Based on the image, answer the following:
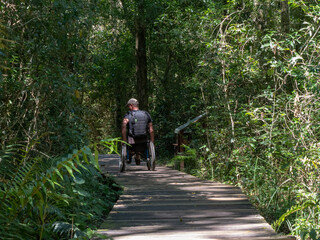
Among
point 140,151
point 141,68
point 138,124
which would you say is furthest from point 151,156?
point 141,68

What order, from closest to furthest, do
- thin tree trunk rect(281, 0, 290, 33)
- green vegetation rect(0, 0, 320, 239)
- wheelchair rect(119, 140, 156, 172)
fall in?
green vegetation rect(0, 0, 320, 239)
thin tree trunk rect(281, 0, 290, 33)
wheelchair rect(119, 140, 156, 172)

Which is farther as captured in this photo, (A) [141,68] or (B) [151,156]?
(A) [141,68]

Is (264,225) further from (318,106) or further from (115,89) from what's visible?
(115,89)

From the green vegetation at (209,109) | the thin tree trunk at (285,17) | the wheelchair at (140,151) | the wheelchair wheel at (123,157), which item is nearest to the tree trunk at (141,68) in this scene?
the green vegetation at (209,109)

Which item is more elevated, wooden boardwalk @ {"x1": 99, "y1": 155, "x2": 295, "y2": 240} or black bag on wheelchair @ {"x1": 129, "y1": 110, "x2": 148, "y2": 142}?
black bag on wheelchair @ {"x1": 129, "y1": 110, "x2": 148, "y2": 142}

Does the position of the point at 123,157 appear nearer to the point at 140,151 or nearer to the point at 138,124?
the point at 140,151

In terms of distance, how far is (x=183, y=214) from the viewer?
6191 mm

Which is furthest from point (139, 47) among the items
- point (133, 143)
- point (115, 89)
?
point (133, 143)

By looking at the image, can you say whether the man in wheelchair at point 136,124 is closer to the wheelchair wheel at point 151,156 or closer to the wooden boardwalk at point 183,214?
the wheelchair wheel at point 151,156

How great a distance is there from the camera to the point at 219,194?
7.65 meters

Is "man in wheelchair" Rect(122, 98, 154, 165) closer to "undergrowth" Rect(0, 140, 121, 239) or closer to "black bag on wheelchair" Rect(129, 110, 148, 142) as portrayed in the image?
"black bag on wheelchair" Rect(129, 110, 148, 142)

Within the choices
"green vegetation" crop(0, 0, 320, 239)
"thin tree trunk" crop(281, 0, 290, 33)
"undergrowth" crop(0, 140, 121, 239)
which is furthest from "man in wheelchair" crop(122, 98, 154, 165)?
"thin tree trunk" crop(281, 0, 290, 33)

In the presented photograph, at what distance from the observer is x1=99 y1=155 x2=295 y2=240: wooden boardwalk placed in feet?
17.1

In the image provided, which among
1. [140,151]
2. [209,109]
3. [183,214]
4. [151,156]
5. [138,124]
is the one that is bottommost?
[183,214]
